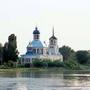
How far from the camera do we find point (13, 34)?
145 metres

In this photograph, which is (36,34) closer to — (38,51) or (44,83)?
(38,51)

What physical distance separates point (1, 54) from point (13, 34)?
8.99 metres

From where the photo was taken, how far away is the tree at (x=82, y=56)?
18675cm

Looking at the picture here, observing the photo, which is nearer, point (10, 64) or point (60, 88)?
point (60, 88)

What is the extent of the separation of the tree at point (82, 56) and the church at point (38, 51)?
10023 millimetres

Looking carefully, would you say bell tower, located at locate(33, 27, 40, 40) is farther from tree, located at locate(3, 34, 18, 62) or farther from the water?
the water

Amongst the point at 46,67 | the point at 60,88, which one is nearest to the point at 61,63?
the point at 46,67

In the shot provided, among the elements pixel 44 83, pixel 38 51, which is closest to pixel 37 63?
pixel 38 51

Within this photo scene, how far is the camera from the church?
169875 millimetres

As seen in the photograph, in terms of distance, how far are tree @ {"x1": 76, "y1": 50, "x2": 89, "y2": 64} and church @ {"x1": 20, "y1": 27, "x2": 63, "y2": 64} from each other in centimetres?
1002

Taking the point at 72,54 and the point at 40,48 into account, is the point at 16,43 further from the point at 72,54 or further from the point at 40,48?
the point at 72,54

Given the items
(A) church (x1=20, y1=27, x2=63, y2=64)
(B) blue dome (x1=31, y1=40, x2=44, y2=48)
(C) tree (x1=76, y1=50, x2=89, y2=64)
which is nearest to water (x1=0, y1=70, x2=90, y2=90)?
(A) church (x1=20, y1=27, x2=63, y2=64)

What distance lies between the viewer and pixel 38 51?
172 meters

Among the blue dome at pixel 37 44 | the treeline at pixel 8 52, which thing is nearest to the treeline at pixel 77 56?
the blue dome at pixel 37 44
